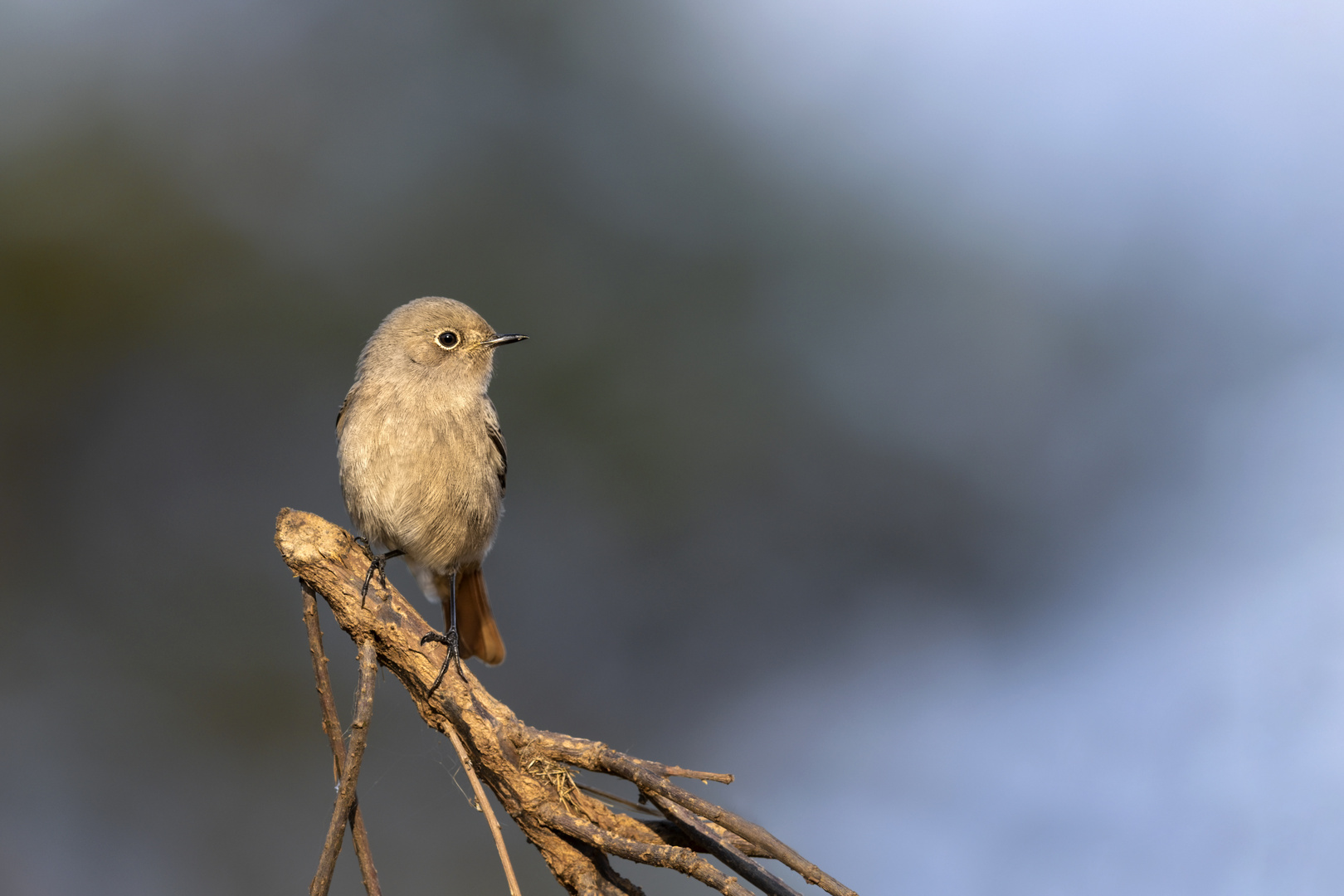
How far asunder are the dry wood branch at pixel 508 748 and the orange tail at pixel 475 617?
1.32 metres

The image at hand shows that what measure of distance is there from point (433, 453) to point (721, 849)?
1860 millimetres

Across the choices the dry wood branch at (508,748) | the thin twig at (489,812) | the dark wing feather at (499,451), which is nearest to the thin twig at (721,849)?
the dry wood branch at (508,748)

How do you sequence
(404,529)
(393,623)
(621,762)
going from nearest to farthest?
(621,762) < (393,623) < (404,529)

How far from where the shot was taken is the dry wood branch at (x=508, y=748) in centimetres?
225

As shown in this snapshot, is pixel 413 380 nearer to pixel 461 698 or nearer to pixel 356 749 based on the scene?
pixel 461 698

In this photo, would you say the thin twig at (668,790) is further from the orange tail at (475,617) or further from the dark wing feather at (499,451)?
the dark wing feather at (499,451)

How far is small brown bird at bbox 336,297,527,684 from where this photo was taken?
3.33m

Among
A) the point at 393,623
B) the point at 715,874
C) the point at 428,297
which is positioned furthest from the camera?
the point at 428,297

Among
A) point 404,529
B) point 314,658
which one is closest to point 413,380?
point 404,529

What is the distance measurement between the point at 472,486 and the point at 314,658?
125 cm

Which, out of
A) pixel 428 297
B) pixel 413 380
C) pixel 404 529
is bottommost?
pixel 404 529

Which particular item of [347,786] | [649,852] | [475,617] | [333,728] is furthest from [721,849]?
[475,617]

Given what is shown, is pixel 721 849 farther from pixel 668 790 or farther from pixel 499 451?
pixel 499 451

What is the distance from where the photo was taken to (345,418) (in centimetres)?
348
